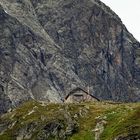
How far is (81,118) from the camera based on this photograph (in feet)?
488

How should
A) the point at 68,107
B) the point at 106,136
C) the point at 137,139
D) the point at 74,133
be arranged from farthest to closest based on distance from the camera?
the point at 68,107
the point at 74,133
the point at 106,136
the point at 137,139

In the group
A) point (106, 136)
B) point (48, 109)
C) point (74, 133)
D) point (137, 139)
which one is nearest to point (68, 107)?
point (48, 109)

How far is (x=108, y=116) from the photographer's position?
479 feet

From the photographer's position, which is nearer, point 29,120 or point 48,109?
point 29,120

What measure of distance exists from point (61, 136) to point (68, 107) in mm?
20647

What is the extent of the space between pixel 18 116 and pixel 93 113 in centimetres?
2347

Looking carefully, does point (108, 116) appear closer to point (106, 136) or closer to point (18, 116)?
point (106, 136)

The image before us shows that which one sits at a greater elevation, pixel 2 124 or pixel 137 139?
pixel 2 124

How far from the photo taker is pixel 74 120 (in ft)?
474

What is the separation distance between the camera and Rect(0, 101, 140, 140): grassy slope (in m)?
131

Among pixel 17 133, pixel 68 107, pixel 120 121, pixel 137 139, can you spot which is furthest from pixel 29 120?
pixel 137 139

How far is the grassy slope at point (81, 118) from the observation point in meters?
131

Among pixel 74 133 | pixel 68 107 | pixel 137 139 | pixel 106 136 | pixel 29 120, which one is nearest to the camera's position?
pixel 137 139

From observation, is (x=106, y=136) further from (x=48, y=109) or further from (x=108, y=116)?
(x=48, y=109)
